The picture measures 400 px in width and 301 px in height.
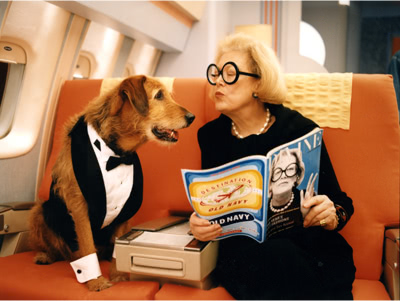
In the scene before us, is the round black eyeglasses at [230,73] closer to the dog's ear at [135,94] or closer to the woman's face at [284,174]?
the dog's ear at [135,94]

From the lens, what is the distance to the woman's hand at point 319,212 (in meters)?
1.29

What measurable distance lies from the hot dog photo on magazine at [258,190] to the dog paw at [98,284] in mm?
508

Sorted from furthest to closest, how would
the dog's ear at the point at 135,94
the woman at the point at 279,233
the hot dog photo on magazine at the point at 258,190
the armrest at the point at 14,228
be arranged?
the armrest at the point at 14,228 → the dog's ear at the point at 135,94 → the woman at the point at 279,233 → the hot dog photo on magazine at the point at 258,190

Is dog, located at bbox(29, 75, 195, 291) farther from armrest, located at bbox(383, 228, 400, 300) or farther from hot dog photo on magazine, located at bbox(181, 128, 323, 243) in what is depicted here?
armrest, located at bbox(383, 228, 400, 300)

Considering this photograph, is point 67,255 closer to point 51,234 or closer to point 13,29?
point 51,234

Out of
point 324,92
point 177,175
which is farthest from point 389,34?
point 177,175

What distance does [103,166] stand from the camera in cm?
146

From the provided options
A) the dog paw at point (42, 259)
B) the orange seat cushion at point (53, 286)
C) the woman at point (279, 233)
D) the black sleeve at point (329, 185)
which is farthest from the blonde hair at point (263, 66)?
the dog paw at point (42, 259)

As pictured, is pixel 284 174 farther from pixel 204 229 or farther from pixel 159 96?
pixel 159 96

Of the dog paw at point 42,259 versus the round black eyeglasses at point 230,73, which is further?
the dog paw at point 42,259

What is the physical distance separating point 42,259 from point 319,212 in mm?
1264

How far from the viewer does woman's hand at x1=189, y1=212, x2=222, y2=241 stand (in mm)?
1264

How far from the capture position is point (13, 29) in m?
1.91

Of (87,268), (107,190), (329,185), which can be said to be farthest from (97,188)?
(329,185)
